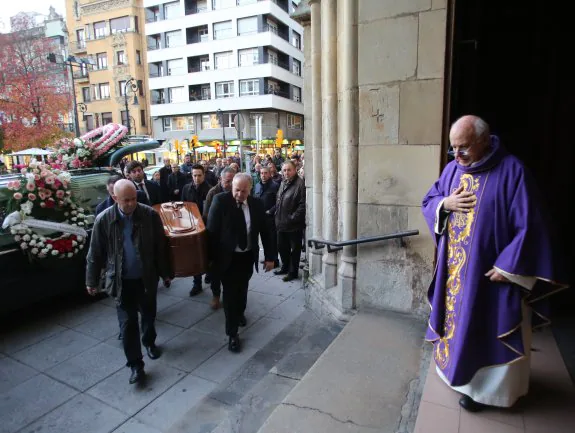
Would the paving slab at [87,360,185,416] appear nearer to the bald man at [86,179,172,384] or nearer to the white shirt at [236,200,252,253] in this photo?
the bald man at [86,179,172,384]

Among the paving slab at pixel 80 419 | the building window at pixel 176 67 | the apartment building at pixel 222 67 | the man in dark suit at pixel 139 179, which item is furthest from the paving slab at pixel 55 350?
the building window at pixel 176 67

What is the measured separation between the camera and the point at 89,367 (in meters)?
3.81

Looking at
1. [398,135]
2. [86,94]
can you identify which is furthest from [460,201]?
[86,94]

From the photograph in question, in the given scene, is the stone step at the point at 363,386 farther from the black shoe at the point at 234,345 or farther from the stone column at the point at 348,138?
the black shoe at the point at 234,345

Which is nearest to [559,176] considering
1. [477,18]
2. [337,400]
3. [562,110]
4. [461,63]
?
[562,110]

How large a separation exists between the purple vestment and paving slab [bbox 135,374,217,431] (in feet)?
6.64

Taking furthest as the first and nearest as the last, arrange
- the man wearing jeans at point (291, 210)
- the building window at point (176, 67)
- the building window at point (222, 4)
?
the building window at point (176, 67)
the building window at point (222, 4)
the man wearing jeans at point (291, 210)

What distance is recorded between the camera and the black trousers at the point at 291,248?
6.09 m

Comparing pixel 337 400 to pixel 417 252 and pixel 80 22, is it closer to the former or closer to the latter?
pixel 417 252

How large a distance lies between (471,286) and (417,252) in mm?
1199

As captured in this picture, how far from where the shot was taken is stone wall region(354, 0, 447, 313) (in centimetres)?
325

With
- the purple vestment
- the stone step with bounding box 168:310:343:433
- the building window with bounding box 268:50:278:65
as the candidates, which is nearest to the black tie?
the stone step with bounding box 168:310:343:433

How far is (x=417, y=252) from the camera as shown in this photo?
3.47 meters

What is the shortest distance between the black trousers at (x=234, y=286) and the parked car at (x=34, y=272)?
2.26 m
